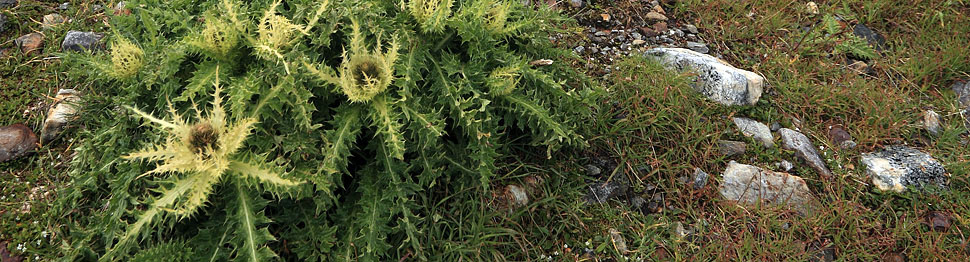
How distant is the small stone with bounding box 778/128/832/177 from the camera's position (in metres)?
3.24

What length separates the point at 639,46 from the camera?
12.8 ft

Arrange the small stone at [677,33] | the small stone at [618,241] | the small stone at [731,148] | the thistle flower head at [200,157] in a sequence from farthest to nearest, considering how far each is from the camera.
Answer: the small stone at [677,33] < the small stone at [731,148] < the small stone at [618,241] < the thistle flower head at [200,157]

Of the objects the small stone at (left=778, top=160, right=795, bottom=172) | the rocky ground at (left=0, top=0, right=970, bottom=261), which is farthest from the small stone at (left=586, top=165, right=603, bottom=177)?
the small stone at (left=778, top=160, right=795, bottom=172)

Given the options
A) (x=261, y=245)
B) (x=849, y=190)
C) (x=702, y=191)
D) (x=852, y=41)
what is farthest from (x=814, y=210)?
(x=261, y=245)

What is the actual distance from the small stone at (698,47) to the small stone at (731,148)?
0.83 metres

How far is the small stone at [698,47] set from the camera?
3938 mm

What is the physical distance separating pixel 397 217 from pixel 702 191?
4.88 feet

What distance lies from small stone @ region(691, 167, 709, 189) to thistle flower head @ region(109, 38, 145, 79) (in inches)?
104

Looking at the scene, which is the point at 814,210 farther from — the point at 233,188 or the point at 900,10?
the point at 233,188

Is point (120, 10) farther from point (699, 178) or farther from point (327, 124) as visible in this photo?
point (699, 178)

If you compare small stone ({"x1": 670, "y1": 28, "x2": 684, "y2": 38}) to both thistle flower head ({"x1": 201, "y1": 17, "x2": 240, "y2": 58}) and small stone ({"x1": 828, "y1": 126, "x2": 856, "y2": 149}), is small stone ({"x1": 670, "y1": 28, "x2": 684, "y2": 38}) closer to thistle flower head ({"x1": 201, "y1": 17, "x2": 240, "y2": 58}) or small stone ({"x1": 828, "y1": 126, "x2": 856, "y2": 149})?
small stone ({"x1": 828, "y1": 126, "x2": 856, "y2": 149})

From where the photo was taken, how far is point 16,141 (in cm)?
306

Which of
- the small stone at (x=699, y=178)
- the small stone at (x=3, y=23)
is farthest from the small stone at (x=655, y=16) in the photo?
the small stone at (x=3, y=23)

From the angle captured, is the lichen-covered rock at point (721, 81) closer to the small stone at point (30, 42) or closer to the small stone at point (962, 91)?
Result: the small stone at point (962, 91)
